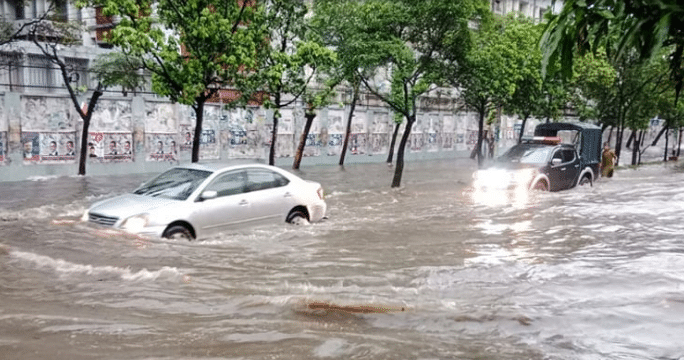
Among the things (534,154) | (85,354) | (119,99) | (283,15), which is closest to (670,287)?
(85,354)

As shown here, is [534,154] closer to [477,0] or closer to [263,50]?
[477,0]

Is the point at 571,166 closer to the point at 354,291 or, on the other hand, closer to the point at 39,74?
the point at 354,291

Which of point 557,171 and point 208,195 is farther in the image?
point 557,171

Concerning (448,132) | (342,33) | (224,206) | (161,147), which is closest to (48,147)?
(161,147)

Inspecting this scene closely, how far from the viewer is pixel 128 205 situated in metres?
8.80

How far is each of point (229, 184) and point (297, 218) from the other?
1514mm

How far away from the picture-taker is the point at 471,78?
1878cm

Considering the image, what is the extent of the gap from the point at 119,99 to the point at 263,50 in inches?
331

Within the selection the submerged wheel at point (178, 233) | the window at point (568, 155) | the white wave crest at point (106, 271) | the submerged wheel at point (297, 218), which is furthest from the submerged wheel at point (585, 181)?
the white wave crest at point (106, 271)

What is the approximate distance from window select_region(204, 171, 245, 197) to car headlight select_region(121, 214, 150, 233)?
121 centimetres

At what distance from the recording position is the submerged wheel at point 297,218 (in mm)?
10539

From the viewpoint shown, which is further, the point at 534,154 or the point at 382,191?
the point at 382,191

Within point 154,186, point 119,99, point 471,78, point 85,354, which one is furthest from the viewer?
point 119,99

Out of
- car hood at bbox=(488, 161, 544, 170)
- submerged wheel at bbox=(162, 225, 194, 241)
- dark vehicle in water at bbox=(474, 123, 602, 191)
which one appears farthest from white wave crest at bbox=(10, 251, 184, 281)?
car hood at bbox=(488, 161, 544, 170)
